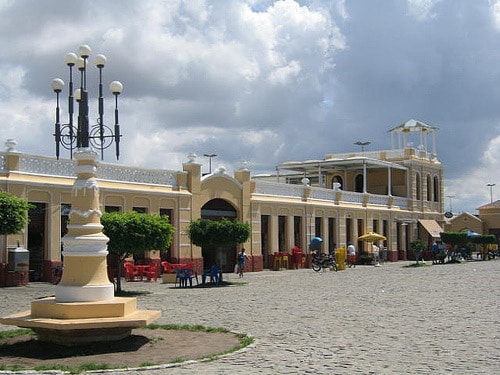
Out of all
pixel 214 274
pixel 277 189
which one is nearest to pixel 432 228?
pixel 277 189

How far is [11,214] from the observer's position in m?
20.8

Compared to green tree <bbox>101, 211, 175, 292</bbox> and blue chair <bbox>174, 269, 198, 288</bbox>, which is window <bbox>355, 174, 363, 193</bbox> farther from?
green tree <bbox>101, 211, 175, 292</bbox>

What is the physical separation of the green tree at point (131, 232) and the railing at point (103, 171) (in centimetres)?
476

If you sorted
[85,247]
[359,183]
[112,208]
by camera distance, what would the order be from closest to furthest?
[85,247]
[112,208]
[359,183]

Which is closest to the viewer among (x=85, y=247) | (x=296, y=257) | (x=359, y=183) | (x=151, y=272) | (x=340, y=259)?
(x=85, y=247)

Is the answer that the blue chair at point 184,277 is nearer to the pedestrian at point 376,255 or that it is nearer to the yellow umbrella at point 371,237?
the yellow umbrella at point 371,237

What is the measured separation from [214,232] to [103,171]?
5.08 meters

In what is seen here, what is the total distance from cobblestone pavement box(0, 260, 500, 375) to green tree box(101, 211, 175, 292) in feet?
5.16

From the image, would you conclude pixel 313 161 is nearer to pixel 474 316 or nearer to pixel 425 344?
pixel 474 316

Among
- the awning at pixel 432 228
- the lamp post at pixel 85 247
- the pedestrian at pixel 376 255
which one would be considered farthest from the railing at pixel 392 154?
the lamp post at pixel 85 247

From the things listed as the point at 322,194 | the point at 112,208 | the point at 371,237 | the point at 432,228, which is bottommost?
the point at 371,237

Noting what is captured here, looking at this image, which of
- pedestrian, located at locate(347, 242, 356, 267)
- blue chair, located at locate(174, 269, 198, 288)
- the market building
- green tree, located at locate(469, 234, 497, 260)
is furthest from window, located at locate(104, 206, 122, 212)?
green tree, located at locate(469, 234, 497, 260)

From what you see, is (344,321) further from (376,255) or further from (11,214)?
(376,255)

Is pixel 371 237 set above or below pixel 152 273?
above
